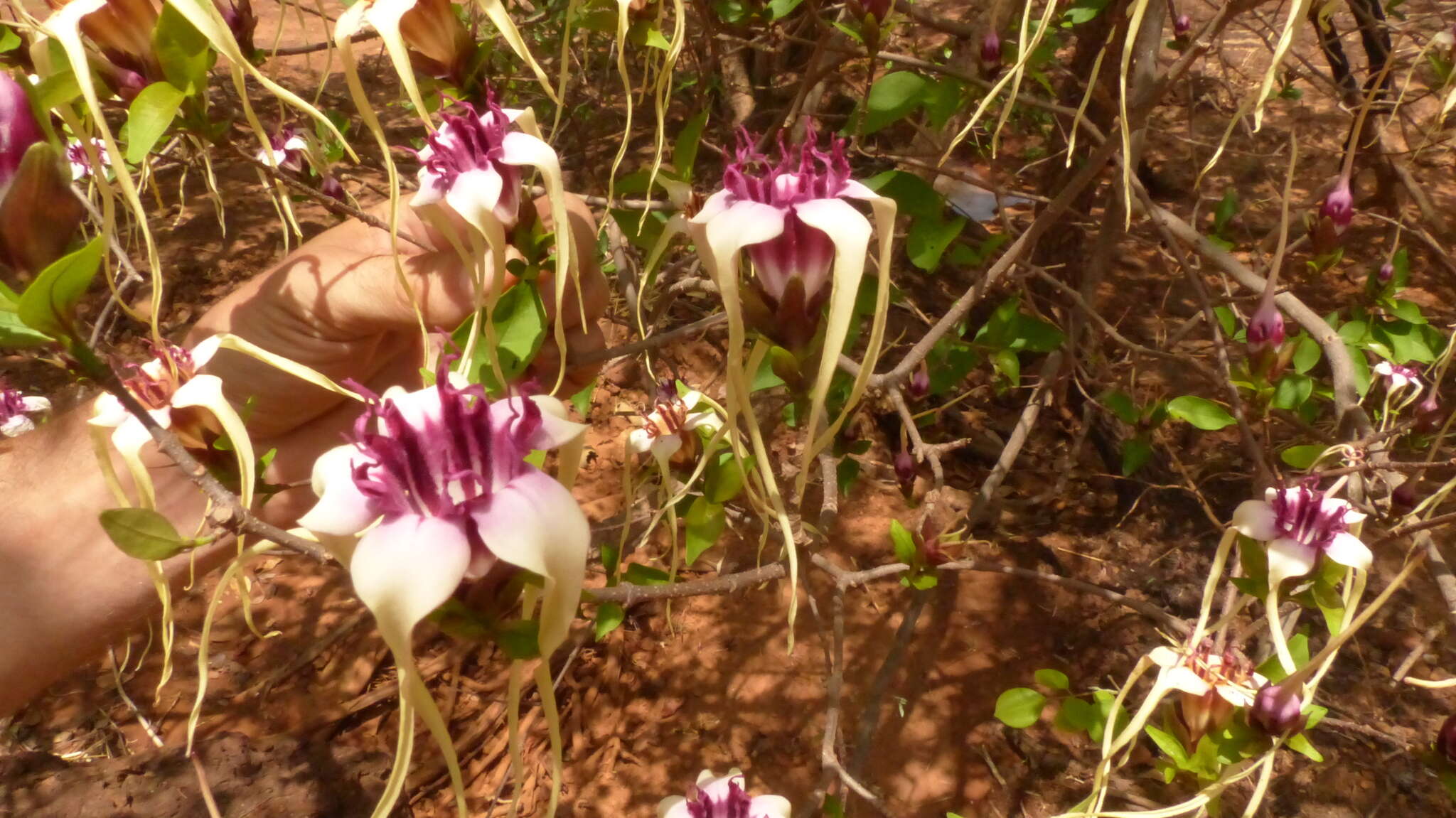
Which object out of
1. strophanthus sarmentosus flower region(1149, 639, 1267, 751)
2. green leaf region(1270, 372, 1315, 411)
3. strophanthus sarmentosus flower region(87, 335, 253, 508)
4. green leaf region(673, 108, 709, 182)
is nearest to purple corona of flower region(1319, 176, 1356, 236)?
green leaf region(1270, 372, 1315, 411)

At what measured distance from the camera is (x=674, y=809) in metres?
0.68

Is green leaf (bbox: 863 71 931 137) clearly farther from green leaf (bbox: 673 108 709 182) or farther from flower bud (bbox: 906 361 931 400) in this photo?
flower bud (bbox: 906 361 931 400)

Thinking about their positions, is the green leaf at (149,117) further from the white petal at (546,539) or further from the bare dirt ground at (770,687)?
the bare dirt ground at (770,687)

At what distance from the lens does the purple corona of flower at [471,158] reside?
1.41ft

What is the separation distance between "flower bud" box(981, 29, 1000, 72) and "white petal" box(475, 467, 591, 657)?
2.32 feet

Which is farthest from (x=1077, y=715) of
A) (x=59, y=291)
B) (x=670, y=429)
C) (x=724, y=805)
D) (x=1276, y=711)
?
(x=59, y=291)

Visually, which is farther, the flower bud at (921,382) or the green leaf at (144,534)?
the flower bud at (921,382)

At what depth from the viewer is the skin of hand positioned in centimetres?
72

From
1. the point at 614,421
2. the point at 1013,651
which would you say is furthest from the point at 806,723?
the point at 614,421

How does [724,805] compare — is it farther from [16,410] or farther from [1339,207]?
[16,410]

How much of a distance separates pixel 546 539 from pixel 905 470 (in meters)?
0.78

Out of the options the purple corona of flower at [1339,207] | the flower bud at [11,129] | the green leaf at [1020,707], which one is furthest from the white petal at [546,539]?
the purple corona of flower at [1339,207]

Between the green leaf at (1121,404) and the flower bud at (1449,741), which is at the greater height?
the flower bud at (1449,741)

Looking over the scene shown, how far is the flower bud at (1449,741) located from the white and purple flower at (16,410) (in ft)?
5.33
